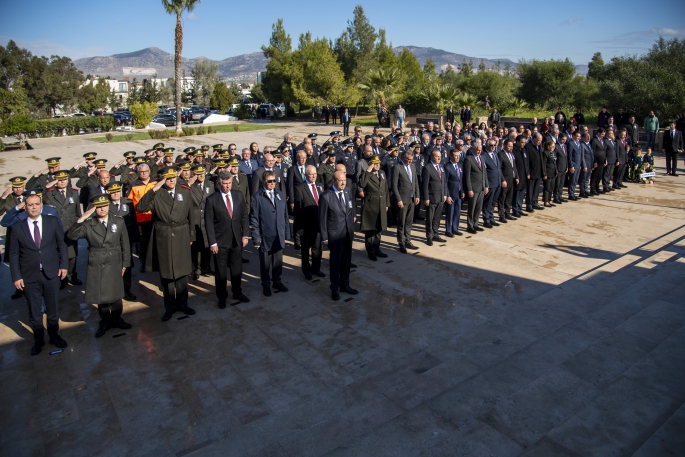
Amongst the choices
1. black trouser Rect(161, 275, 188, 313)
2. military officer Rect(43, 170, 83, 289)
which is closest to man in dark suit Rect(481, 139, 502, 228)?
black trouser Rect(161, 275, 188, 313)

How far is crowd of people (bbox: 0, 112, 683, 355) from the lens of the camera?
5.95 metres

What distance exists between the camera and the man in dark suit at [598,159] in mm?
12945

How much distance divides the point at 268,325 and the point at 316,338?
2.49 feet

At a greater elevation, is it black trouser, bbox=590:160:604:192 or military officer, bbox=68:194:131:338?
black trouser, bbox=590:160:604:192

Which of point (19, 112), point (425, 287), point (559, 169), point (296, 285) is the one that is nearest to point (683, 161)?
point (559, 169)

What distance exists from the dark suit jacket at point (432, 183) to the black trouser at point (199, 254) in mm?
4179

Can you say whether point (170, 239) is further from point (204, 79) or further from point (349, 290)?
point (204, 79)

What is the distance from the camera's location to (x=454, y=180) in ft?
31.9

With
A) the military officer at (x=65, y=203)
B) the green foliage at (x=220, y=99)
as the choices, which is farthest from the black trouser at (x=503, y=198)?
the green foliage at (x=220, y=99)

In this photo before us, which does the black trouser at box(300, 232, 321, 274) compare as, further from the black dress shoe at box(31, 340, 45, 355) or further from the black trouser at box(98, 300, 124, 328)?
the black dress shoe at box(31, 340, 45, 355)

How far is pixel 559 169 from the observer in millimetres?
11938

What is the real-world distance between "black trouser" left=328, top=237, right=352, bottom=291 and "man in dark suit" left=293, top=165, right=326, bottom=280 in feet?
2.74

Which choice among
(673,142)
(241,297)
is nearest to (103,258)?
(241,297)

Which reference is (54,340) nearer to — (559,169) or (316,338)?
(316,338)
